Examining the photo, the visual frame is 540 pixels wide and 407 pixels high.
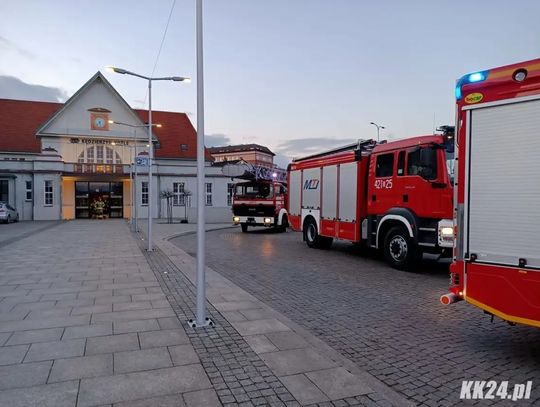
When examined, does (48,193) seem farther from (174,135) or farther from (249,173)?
(249,173)

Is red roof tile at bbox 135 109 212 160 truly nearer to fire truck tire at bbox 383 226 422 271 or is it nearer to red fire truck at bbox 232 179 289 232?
red fire truck at bbox 232 179 289 232

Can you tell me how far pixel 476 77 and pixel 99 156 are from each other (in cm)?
4142

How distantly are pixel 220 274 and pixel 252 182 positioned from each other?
13.1 m

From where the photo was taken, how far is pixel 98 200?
4012 cm

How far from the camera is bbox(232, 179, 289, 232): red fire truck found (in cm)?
2259

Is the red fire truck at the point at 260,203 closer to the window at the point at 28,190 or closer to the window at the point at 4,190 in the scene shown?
the window at the point at 28,190

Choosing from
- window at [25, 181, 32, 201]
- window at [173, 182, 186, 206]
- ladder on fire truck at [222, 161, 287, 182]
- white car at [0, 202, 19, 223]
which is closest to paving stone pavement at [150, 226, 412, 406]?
ladder on fire truck at [222, 161, 287, 182]

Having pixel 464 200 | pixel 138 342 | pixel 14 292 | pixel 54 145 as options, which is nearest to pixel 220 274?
pixel 14 292

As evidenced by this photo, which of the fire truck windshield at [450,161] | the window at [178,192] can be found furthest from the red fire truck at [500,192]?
the window at [178,192]

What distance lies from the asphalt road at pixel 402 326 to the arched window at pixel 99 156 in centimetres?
3397

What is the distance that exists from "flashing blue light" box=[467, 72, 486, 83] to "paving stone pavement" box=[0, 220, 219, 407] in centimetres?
449

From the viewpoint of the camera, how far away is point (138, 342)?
4.97m

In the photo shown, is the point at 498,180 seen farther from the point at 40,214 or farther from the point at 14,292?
the point at 40,214

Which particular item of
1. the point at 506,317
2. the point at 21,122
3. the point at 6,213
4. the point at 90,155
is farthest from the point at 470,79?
the point at 21,122
